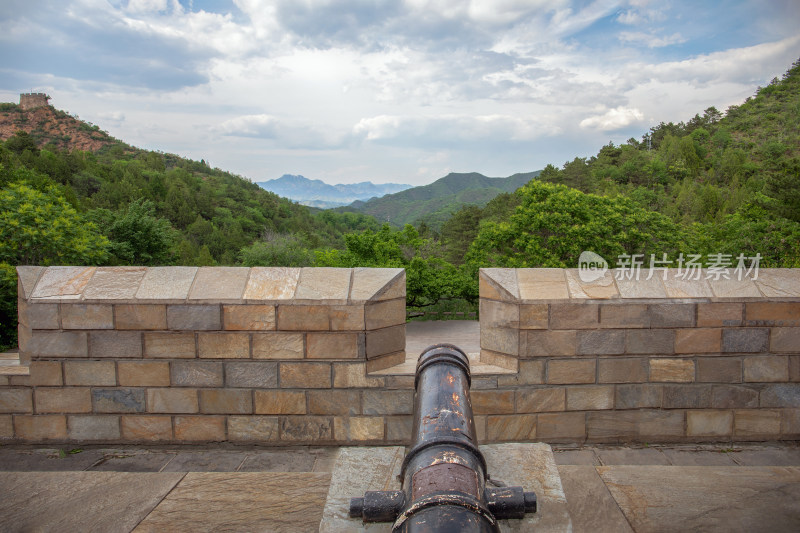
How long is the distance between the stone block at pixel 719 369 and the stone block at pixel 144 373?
395 centimetres

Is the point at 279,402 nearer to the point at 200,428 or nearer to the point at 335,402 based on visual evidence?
the point at 335,402

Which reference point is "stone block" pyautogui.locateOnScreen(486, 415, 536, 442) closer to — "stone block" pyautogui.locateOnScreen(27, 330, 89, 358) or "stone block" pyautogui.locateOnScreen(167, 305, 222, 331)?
"stone block" pyautogui.locateOnScreen(167, 305, 222, 331)

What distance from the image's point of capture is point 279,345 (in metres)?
3.58

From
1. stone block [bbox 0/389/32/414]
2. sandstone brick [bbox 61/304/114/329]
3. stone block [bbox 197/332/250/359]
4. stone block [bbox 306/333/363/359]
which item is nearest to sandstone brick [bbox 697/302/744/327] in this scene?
stone block [bbox 306/333/363/359]

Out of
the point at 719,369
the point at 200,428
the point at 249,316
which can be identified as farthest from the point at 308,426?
the point at 719,369

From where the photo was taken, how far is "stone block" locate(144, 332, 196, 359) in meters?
3.58

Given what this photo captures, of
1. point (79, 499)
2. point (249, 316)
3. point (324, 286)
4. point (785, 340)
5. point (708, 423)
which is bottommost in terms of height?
point (708, 423)

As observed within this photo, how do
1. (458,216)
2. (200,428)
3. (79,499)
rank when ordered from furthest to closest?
(458,216)
(200,428)
(79,499)

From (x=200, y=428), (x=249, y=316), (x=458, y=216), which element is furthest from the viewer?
(x=458, y=216)

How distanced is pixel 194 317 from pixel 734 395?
159 inches

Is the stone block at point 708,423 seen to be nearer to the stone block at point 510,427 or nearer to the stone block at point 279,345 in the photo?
the stone block at point 510,427

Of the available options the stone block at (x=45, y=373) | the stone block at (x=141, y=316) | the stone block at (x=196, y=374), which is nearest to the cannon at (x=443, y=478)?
the stone block at (x=196, y=374)

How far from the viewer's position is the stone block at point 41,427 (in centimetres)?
367

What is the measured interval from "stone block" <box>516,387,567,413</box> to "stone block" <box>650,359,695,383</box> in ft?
2.31
